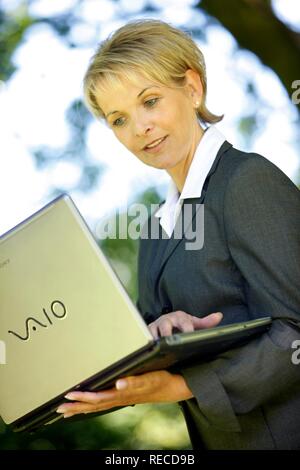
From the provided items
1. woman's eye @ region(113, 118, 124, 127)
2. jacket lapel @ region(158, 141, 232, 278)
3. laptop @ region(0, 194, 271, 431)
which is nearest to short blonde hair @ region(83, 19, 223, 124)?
woman's eye @ region(113, 118, 124, 127)

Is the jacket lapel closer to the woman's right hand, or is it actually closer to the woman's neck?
the woman's neck

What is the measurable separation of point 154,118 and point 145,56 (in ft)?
0.55

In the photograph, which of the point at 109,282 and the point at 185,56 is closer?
the point at 109,282

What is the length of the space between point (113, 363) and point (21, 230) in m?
0.36

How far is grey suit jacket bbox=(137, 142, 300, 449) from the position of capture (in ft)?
5.82

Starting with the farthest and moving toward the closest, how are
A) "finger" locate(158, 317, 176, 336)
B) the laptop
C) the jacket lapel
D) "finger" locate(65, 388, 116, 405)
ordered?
1. the jacket lapel
2. "finger" locate(158, 317, 176, 336)
3. "finger" locate(65, 388, 116, 405)
4. the laptop

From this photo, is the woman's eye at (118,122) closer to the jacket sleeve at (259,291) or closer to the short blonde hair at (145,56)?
the short blonde hair at (145,56)

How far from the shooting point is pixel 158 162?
2.24m

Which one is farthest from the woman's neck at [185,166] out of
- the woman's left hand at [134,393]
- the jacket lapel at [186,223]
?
the woman's left hand at [134,393]

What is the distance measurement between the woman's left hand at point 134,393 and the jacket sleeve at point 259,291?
38 millimetres

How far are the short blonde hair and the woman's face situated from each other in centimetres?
3
